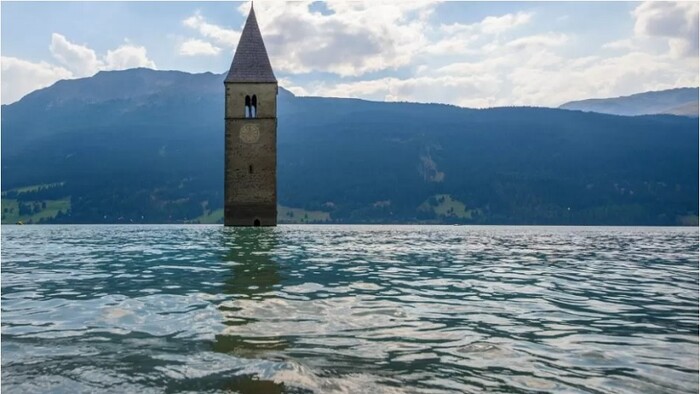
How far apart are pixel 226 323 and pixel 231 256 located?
614 inches

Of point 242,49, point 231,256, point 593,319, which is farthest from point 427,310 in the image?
point 242,49

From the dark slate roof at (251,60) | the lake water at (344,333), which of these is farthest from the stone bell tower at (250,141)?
the lake water at (344,333)

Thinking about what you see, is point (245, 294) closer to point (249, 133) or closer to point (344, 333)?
point (344, 333)

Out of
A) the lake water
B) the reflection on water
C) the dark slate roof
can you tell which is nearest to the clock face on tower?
Answer: the dark slate roof

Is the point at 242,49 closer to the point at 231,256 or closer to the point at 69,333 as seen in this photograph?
the point at 231,256

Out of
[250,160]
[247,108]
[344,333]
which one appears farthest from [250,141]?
[344,333]

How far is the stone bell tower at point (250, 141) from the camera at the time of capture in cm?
7244

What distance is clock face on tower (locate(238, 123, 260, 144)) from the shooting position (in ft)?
243

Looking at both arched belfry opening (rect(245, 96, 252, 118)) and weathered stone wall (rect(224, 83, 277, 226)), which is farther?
arched belfry opening (rect(245, 96, 252, 118))

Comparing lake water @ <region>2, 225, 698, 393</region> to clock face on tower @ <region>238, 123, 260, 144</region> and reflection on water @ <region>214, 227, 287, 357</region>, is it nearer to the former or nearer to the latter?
reflection on water @ <region>214, 227, 287, 357</region>

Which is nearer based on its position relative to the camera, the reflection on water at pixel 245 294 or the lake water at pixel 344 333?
the lake water at pixel 344 333

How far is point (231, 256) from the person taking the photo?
82.9ft

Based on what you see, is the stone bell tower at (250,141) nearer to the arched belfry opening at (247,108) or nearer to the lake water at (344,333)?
the arched belfry opening at (247,108)

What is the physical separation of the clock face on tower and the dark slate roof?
5.70m
